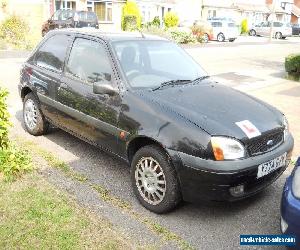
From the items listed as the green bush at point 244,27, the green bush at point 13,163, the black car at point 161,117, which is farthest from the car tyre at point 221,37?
the green bush at point 13,163

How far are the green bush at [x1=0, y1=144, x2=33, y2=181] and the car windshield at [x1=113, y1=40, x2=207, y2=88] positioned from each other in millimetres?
1689

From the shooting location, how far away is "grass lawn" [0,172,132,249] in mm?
3562

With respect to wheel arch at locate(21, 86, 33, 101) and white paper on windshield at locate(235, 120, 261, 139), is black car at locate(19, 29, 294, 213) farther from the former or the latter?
wheel arch at locate(21, 86, 33, 101)

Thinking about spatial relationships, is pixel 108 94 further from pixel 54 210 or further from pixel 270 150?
pixel 270 150

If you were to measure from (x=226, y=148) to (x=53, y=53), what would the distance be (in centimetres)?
327

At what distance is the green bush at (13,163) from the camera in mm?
4719

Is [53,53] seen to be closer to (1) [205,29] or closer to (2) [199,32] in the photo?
(2) [199,32]

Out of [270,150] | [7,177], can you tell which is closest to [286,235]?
[270,150]

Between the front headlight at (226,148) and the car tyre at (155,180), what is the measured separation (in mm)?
502

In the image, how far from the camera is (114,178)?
5.00m

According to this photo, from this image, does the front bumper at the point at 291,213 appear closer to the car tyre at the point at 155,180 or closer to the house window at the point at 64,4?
the car tyre at the point at 155,180

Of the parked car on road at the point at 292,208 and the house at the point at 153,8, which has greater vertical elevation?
the house at the point at 153,8

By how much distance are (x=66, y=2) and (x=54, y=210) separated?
3012cm

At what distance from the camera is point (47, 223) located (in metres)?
3.84
